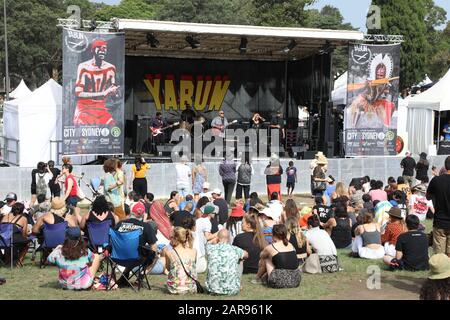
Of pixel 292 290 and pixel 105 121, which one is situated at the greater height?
pixel 105 121

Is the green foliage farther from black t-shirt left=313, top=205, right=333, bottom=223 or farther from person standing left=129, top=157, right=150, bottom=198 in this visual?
black t-shirt left=313, top=205, right=333, bottom=223

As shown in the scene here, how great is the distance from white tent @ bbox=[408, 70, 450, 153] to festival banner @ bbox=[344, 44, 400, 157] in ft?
12.1

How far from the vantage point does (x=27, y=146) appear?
1992 centimetres

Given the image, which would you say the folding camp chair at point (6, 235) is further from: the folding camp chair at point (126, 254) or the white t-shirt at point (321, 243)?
the white t-shirt at point (321, 243)

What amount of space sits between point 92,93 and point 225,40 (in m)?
5.61

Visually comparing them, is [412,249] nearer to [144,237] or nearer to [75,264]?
[144,237]

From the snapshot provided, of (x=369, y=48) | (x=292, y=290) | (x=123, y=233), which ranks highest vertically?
(x=369, y=48)

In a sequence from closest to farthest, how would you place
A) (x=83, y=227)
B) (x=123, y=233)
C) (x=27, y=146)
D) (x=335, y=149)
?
(x=123, y=233) → (x=83, y=227) → (x=27, y=146) → (x=335, y=149)

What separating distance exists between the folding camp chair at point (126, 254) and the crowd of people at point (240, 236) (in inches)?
2.2

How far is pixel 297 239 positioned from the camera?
9.27 m

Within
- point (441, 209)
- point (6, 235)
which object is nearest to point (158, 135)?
point (6, 235)

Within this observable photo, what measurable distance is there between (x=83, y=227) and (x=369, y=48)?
13.3m
